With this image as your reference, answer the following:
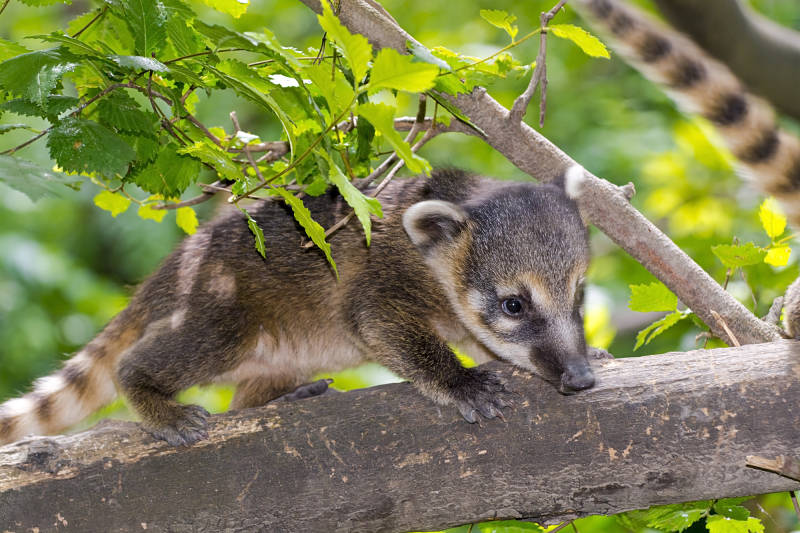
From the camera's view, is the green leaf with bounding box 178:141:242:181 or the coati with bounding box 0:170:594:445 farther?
the coati with bounding box 0:170:594:445

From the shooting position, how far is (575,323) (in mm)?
4418

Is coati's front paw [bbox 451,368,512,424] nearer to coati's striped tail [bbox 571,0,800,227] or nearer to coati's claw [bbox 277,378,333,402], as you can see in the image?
coati's claw [bbox 277,378,333,402]

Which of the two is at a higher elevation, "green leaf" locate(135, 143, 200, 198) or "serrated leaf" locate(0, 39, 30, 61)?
"serrated leaf" locate(0, 39, 30, 61)

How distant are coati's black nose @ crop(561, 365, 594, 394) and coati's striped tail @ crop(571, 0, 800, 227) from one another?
1.28 m

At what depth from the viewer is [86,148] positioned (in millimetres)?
3213

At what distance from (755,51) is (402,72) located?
1146 mm

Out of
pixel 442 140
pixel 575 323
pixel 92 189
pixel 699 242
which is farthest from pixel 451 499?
pixel 92 189

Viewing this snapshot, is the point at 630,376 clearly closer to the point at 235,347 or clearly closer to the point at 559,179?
the point at 559,179

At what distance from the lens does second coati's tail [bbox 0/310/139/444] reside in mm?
4953

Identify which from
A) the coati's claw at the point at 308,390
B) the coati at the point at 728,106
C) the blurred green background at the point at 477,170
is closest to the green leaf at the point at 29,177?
the coati's claw at the point at 308,390

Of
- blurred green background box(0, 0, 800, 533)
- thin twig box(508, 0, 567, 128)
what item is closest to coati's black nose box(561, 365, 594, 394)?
thin twig box(508, 0, 567, 128)

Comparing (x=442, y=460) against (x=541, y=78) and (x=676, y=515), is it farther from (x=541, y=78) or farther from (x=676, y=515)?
(x=541, y=78)

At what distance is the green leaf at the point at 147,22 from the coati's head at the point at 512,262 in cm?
194

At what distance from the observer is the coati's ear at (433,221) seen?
4664mm
